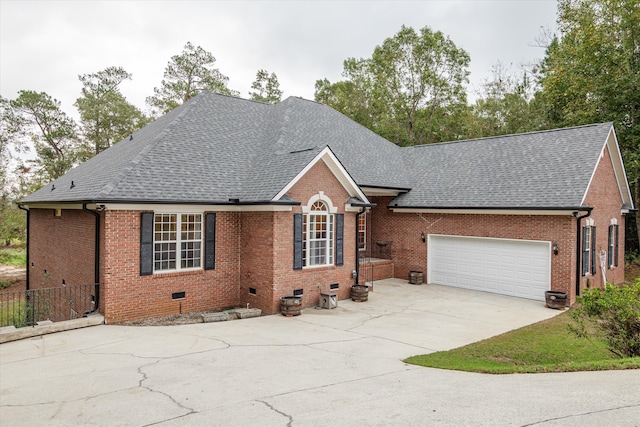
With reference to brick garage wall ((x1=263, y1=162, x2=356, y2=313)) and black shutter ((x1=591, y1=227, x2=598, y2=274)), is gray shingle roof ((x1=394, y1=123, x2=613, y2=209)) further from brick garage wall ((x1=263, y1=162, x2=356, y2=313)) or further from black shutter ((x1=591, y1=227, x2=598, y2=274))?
brick garage wall ((x1=263, y1=162, x2=356, y2=313))

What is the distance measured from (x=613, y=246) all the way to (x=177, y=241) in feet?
64.7

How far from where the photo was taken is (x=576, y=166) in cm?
1611

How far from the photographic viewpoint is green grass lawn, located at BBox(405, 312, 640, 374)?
7594 mm

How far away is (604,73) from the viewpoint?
2627cm

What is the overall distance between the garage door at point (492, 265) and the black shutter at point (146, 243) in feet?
40.1

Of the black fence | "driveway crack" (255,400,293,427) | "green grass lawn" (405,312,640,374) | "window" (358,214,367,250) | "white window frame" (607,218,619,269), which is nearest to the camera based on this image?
"driveway crack" (255,400,293,427)

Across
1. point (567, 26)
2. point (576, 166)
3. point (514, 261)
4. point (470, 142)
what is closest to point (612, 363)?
point (514, 261)

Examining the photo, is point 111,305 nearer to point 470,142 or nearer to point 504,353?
point 504,353

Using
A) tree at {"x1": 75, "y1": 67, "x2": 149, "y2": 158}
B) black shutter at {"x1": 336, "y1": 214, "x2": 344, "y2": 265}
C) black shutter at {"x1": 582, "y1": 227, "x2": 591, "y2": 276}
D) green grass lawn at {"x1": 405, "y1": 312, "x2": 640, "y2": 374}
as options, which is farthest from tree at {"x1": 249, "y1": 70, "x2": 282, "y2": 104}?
green grass lawn at {"x1": 405, "y1": 312, "x2": 640, "y2": 374}

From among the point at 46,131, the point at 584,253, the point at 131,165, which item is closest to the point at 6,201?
the point at 46,131

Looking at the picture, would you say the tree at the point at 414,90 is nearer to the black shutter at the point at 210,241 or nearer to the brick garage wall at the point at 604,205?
the brick garage wall at the point at 604,205

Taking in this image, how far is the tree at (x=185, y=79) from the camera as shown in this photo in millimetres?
39094

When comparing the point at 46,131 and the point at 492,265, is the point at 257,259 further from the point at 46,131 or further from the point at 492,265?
the point at 46,131

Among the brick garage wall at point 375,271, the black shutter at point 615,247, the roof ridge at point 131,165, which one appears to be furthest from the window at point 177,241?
the black shutter at point 615,247
